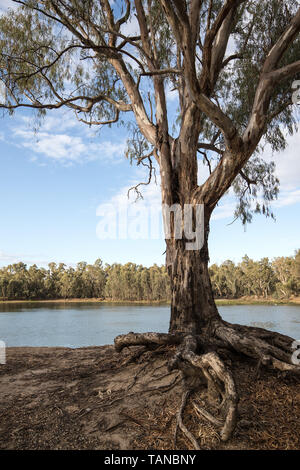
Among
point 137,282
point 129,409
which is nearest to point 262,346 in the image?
point 129,409

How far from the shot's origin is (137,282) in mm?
43562

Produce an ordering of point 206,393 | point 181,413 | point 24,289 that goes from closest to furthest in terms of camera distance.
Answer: point 181,413 < point 206,393 < point 24,289

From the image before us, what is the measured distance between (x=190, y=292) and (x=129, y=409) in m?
1.37

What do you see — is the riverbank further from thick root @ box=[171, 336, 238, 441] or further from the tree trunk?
thick root @ box=[171, 336, 238, 441]

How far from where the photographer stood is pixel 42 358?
386 cm

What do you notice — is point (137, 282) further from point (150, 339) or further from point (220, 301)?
point (150, 339)

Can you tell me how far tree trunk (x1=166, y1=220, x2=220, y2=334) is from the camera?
3.20 metres

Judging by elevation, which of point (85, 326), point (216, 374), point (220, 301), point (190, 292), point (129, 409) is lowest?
point (220, 301)

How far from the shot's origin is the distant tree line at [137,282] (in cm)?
4216

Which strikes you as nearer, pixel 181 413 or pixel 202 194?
pixel 181 413

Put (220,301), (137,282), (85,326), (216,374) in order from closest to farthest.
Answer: (216,374), (85,326), (220,301), (137,282)

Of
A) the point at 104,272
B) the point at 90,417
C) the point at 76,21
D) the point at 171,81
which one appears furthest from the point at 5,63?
the point at 104,272

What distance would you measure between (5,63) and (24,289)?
43.0 meters

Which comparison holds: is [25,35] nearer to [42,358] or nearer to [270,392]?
[42,358]
